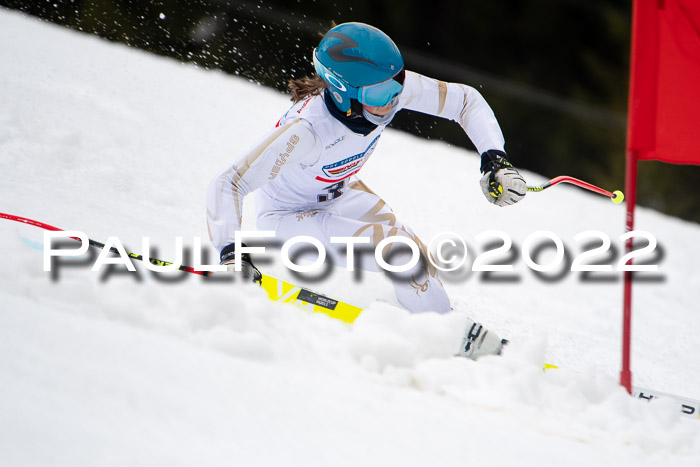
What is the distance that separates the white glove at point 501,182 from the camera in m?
2.49

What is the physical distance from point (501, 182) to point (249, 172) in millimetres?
915

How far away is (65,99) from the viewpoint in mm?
4309

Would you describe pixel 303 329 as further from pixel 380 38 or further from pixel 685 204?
pixel 685 204

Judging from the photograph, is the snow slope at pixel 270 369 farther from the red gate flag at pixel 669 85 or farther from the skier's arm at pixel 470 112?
the red gate flag at pixel 669 85

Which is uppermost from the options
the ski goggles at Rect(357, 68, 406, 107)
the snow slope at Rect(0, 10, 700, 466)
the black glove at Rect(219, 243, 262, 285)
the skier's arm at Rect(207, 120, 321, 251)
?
the ski goggles at Rect(357, 68, 406, 107)

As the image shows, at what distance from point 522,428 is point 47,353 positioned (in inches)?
38.4

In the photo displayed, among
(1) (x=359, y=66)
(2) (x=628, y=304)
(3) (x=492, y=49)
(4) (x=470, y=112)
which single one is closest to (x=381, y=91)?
(1) (x=359, y=66)

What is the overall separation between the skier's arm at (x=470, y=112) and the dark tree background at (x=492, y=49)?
4871 millimetres

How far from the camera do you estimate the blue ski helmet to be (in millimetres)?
2275

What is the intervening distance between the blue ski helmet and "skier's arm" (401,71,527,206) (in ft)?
1.18
